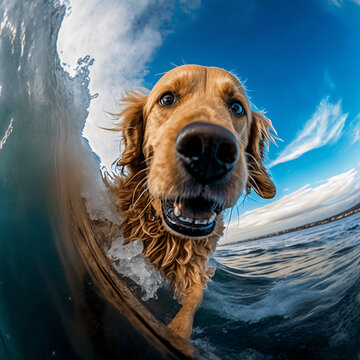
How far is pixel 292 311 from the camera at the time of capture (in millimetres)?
1911

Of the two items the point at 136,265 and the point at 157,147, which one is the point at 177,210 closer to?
the point at 157,147

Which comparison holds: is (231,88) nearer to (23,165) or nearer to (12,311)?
(23,165)

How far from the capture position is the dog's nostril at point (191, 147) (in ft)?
3.81

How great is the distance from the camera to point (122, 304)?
49.3 inches

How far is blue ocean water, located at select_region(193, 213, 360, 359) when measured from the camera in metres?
1.33

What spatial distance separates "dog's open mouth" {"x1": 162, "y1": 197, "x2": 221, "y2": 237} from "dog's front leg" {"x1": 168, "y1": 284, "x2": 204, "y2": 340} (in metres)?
0.69

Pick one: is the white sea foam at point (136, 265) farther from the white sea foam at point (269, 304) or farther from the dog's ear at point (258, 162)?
the dog's ear at point (258, 162)

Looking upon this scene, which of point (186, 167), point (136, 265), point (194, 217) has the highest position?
point (186, 167)

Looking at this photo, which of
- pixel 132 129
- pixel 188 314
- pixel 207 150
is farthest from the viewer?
pixel 132 129

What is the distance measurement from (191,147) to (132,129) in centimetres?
150

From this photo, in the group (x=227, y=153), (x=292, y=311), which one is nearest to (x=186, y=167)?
(x=227, y=153)

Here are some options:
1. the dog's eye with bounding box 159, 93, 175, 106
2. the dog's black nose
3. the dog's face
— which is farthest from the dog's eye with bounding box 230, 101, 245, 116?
the dog's black nose

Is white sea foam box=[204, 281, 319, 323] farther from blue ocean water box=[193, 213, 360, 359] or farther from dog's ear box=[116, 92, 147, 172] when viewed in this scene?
dog's ear box=[116, 92, 147, 172]

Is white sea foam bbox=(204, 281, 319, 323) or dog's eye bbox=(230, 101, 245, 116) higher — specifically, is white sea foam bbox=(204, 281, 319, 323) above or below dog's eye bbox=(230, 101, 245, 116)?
below
